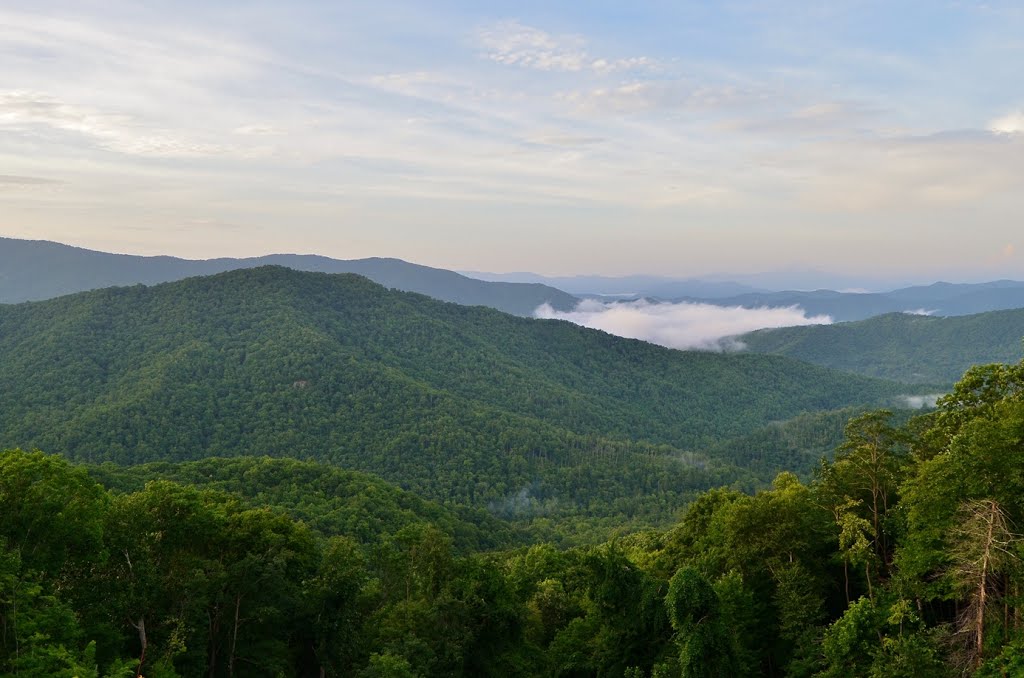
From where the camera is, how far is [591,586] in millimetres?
31594

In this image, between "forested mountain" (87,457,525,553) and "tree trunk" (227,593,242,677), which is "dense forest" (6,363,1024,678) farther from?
"forested mountain" (87,457,525,553)

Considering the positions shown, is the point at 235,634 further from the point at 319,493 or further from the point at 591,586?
the point at 319,493

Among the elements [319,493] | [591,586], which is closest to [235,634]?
[591,586]

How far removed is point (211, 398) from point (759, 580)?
597ft

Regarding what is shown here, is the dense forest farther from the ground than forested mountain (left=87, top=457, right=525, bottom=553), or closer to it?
farther from the ground

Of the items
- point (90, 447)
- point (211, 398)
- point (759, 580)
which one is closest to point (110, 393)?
point (211, 398)

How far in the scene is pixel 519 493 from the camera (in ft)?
587

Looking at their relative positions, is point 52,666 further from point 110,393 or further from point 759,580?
point 110,393

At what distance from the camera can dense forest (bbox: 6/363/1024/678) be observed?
20891 millimetres

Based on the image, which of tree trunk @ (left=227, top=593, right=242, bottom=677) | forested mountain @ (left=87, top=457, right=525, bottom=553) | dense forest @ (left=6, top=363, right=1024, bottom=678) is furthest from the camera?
forested mountain @ (left=87, top=457, right=525, bottom=553)

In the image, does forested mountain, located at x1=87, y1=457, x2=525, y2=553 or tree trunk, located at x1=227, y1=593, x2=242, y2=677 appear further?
forested mountain, located at x1=87, y1=457, x2=525, y2=553

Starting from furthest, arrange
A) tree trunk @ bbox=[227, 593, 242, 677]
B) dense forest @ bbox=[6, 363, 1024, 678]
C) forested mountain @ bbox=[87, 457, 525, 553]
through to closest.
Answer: forested mountain @ bbox=[87, 457, 525, 553] < tree trunk @ bbox=[227, 593, 242, 677] < dense forest @ bbox=[6, 363, 1024, 678]

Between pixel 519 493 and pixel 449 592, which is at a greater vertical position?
pixel 449 592

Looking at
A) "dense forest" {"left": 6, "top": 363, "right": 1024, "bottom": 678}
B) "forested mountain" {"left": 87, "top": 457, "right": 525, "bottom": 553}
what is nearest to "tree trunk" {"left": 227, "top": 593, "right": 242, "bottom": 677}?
"dense forest" {"left": 6, "top": 363, "right": 1024, "bottom": 678}
